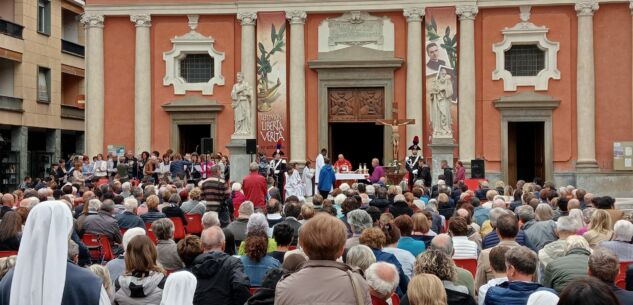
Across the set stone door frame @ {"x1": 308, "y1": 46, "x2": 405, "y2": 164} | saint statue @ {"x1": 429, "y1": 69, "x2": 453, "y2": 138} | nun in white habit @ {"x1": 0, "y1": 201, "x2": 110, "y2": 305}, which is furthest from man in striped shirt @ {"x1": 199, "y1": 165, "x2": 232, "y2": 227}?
stone door frame @ {"x1": 308, "y1": 46, "x2": 405, "y2": 164}

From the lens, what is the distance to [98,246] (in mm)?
12203

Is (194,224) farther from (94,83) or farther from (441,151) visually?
(94,83)

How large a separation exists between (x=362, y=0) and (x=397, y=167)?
316 inches

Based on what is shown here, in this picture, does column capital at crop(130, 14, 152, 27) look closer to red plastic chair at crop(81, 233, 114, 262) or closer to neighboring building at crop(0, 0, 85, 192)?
neighboring building at crop(0, 0, 85, 192)

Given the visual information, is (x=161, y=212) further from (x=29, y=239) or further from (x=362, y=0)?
(x=362, y=0)

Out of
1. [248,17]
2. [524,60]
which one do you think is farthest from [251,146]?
[524,60]

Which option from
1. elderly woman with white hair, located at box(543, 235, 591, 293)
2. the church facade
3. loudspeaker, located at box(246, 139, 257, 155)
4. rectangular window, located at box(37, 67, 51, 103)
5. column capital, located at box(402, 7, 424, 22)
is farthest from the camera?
rectangular window, located at box(37, 67, 51, 103)

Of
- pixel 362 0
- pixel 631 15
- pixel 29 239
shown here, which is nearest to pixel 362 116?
pixel 362 0

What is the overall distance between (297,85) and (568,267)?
2492cm

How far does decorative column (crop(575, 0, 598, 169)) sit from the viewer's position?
101ft

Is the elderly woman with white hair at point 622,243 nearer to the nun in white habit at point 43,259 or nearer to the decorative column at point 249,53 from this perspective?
the nun in white habit at point 43,259

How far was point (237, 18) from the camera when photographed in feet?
107

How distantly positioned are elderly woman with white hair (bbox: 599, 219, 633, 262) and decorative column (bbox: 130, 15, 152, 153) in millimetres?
25586

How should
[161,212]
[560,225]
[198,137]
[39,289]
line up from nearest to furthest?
1. [39,289]
2. [560,225]
3. [161,212]
4. [198,137]
